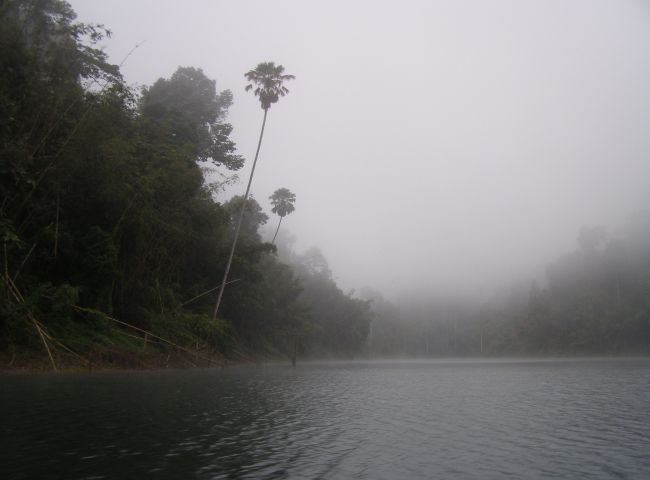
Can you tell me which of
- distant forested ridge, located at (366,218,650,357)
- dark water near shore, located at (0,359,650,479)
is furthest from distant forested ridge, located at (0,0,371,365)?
distant forested ridge, located at (366,218,650,357)

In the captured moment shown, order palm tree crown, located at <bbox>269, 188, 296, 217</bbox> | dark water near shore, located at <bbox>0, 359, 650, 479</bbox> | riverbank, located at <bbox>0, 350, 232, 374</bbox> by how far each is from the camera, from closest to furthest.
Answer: dark water near shore, located at <bbox>0, 359, 650, 479</bbox>, riverbank, located at <bbox>0, 350, 232, 374</bbox>, palm tree crown, located at <bbox>269, 188, 296, 217</bbox>

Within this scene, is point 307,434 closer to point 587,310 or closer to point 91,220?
point 91,220

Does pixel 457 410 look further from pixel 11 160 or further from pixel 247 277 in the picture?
pixel 247 277

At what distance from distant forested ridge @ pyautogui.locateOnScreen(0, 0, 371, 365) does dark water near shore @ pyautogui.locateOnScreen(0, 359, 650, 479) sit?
7688 millimetres

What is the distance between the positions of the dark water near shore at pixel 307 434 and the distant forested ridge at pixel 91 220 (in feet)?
25.2

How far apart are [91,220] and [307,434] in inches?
901

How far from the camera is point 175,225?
3478 centimetres

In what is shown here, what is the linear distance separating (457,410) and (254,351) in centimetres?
4341

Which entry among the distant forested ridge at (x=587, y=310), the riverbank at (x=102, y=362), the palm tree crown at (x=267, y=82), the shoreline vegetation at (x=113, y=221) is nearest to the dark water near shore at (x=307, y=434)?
the riverbank at (x=102, y=362)

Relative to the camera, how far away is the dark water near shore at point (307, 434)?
8.72 m

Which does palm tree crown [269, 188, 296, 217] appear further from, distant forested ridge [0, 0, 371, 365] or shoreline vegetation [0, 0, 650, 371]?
distant forested ridge [0, 0, 371, 365]

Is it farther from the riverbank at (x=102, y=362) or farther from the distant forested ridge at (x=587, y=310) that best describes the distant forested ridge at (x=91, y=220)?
the distant forested ridge at (x=587, y=310)

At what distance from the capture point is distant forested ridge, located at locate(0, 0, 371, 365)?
24.3m

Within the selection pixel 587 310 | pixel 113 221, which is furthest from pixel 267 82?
pixel 587 310
